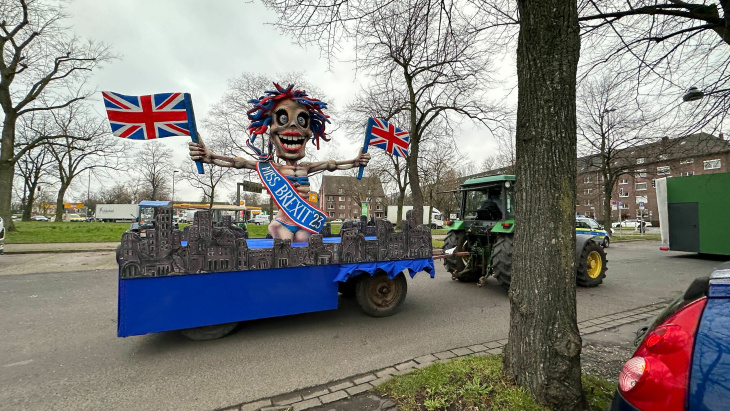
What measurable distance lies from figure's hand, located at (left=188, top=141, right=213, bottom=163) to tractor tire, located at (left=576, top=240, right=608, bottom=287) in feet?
25.3

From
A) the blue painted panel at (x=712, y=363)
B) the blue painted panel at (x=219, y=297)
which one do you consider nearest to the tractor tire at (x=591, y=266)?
the blue painted panel at (x=219, y=297)

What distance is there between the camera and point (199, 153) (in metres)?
4.80

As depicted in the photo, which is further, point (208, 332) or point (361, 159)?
point (361, 159)

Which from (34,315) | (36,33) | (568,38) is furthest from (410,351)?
(36,33)

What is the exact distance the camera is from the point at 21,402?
8.75 feet

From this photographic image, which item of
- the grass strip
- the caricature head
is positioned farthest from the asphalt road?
the caricature head

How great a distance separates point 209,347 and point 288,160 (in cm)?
334

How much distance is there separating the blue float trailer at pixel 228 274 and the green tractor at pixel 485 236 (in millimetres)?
2606

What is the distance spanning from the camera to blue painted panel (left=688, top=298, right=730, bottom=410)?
1.15 metres

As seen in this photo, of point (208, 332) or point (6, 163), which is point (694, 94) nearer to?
point (208, 332)

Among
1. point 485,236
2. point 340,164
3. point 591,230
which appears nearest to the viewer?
point 340,164

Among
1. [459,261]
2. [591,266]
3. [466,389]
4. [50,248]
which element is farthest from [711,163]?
[50,248]

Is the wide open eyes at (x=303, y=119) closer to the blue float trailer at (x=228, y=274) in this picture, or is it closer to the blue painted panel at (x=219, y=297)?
the blue float trailer at (x=228, y=274)

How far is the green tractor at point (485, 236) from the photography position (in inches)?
265
